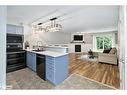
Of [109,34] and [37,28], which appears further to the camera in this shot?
[109,34]

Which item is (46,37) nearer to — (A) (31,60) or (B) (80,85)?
(A) (31,60)

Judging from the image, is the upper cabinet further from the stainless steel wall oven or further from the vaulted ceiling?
the vaulted ceiling

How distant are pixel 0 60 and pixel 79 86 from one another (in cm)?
207

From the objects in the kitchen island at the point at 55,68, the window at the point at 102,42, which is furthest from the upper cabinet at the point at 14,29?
the window at the point at 102,42

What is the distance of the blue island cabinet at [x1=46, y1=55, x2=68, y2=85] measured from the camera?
2693 millimetres

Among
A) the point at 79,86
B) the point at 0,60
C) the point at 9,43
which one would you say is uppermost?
the point at 9,43

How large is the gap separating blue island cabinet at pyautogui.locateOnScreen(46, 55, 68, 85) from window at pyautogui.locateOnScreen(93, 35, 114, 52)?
677cm

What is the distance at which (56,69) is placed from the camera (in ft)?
8.95

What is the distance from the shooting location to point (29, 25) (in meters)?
5.51

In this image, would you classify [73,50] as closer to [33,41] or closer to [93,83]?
[33,41]

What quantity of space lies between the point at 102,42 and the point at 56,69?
7604 mm

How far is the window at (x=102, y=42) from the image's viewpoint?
8758 millimetres

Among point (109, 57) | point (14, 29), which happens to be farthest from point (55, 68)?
point (109, 57)
